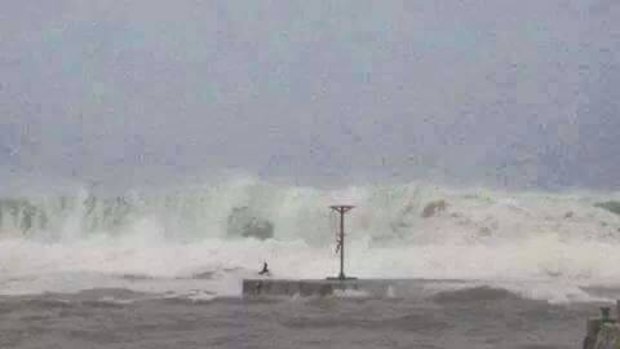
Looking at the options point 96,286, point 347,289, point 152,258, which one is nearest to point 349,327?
point 347,289

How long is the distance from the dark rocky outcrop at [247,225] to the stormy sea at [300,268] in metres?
0.10

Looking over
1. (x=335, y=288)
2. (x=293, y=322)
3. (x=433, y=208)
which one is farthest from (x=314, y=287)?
(x=433, y=208)

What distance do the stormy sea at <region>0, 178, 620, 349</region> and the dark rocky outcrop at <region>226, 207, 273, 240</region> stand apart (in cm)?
10

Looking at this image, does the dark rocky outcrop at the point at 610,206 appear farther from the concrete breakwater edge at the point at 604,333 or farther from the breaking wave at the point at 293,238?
the concrete breakwater edge at the point at 604,333

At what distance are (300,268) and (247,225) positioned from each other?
14172 mm

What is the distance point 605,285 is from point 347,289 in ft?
41.1

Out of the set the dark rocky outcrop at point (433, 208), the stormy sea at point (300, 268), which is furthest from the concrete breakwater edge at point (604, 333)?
the dark rocky outcrop at point (433, 208)

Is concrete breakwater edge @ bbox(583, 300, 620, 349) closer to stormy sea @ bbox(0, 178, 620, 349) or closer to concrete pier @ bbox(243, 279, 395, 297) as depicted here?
stormy sea @ bbox(0, 178, 620, 349)

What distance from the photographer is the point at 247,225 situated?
6506 centimetres

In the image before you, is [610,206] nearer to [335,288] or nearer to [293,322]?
[335,288]

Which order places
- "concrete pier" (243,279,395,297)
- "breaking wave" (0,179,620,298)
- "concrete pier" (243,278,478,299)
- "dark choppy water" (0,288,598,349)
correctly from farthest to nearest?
"breaking wave" (0,179,620,298), "concrete pier" (243,279,395,297), "concrete pier" (243,278,478,299), "dark choppy water" (0,288,598,349)

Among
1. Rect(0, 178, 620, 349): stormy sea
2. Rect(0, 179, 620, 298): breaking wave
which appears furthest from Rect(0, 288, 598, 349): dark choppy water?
Rect(0, 179, 620, 298): breaking wave

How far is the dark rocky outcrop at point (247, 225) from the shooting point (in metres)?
63.6

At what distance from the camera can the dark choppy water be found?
69.4ft
